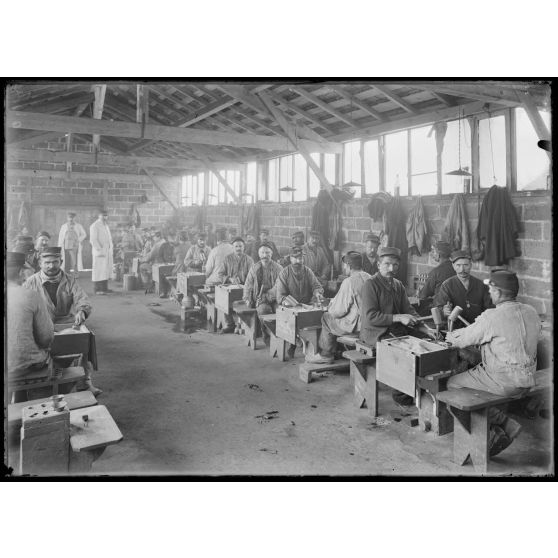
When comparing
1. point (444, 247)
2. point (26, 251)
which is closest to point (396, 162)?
point (444, 247)

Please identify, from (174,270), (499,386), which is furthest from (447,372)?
(174,270)

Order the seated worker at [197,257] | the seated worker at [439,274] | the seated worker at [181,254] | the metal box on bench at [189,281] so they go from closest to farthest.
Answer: the seated worker at [439,274], the seated worker at [181,254], the metal box on bench at [189,281], the seated worker at [197,257]

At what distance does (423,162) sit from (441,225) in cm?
98

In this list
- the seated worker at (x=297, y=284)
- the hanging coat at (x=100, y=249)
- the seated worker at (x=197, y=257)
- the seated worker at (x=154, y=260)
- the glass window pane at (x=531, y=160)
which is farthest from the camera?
the seated worker at (x=197, y=257)

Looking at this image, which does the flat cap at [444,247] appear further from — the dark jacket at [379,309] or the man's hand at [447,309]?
the dark jacket at [379,309]

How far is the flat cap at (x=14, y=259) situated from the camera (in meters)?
3.53

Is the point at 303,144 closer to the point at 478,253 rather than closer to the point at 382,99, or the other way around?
the point at 382,99

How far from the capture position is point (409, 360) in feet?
12.7

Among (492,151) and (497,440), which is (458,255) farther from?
(497,440)

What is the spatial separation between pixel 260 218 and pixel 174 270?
8.46 feet

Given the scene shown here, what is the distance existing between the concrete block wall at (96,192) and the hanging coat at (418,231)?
2959 mm

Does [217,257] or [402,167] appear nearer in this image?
[402,167]

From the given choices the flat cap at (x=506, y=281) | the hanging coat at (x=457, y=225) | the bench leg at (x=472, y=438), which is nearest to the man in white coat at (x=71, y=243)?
the bench leg at (x=472, y=438)

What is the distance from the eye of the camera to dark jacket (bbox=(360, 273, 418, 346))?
4602 millimetres
